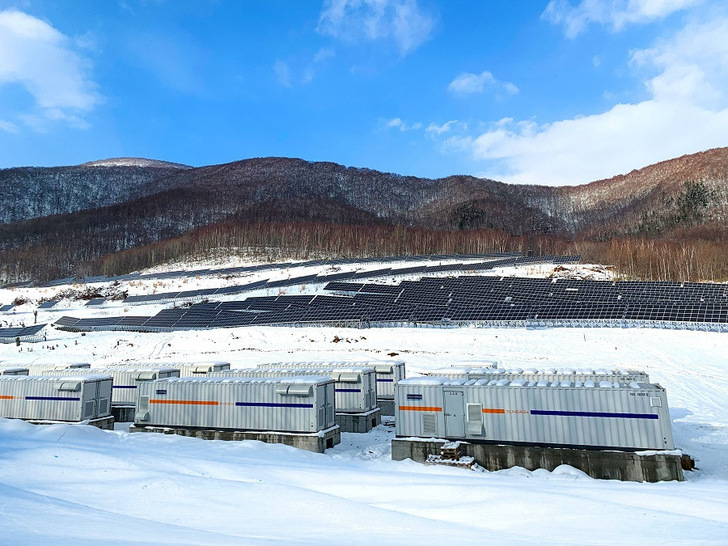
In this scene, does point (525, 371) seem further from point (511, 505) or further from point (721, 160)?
point (721, 160)

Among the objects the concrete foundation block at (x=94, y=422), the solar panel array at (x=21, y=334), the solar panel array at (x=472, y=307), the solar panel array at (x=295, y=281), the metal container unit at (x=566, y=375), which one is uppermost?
the solar panel array at (x=295, y=281)

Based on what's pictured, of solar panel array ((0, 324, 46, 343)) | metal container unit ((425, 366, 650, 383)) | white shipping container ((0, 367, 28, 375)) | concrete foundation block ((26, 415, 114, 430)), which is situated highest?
solar panel array ((0, 324, 46, 343))

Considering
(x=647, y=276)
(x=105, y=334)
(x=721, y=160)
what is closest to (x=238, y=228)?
(x=105, y=334)

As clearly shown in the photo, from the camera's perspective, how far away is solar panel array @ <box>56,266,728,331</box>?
41.9 meters

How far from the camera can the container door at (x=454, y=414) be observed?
48.1 ft

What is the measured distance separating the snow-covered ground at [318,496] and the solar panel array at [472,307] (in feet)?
74.9

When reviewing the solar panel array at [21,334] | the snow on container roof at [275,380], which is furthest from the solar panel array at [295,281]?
the snow on container roof at [275,380]

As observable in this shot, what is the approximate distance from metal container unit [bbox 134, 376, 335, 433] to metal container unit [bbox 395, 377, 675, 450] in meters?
3.02

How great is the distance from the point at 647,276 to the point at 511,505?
242ft

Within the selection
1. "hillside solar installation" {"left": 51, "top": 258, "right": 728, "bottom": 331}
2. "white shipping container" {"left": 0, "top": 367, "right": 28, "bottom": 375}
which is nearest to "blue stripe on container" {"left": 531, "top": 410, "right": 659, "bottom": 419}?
"white shipping container" {"left": 0, "top": 367, "right": 28, "bottom": 375}

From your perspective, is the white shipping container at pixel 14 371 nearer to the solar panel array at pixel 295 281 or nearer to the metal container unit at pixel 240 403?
the metal container unit at pixel 240 403

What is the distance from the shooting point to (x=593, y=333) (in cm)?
3959

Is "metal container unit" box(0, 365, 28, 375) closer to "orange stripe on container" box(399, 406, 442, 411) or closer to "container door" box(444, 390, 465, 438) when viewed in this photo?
"orange stripe on container" box(399, 406, 442, 411)

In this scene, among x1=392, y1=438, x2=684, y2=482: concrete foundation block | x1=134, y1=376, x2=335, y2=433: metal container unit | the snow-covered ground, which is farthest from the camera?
x1=134, y1=376, x2=335, y2=433: metal container unit
